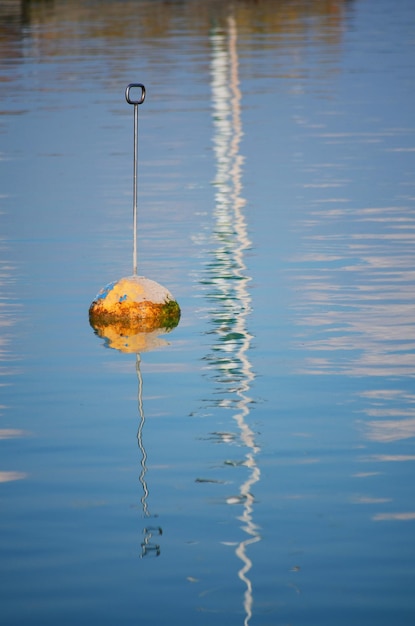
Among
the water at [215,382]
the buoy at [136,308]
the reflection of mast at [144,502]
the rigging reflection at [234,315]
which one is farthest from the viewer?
the buoy at [136,308]

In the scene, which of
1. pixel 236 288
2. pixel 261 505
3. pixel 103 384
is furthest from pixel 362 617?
pixel 236 288

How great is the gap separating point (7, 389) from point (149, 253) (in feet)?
16.3

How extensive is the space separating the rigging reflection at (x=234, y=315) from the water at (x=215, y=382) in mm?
26

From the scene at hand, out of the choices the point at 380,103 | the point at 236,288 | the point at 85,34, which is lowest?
the point at 85,34

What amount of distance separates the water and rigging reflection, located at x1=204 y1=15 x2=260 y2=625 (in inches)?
1.0

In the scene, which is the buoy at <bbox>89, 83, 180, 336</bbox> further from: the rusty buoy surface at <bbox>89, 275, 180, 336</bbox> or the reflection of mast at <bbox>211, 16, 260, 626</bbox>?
the reflection of mast at <bbox>211, 16, 260, 626</bbox>

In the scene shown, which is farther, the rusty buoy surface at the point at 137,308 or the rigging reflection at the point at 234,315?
the rusty buoy surface at the point at 137,308

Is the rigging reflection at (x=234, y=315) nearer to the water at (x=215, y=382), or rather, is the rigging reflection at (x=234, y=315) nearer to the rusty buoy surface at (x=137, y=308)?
the water at (x=215, y=382)

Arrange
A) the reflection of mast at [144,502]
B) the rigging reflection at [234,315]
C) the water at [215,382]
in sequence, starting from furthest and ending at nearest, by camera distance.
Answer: the rigging reflection at [234,315], the reflection of mast at [144,502], the water at [215,382]

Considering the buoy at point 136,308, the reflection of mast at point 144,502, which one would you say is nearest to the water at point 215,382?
the reflection of mast at point 144,502

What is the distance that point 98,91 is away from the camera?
33438 mm

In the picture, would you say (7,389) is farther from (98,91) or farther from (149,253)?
(98,91)

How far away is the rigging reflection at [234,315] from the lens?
780cm

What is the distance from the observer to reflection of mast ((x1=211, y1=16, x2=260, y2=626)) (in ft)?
25.6
